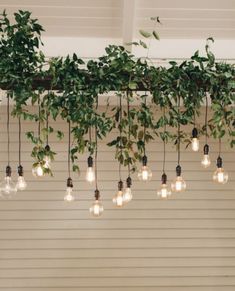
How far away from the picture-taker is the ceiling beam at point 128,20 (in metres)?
3.71

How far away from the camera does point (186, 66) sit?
3.69 metres

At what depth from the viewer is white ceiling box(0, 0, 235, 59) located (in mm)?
4000

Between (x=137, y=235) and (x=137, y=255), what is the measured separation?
23 cm

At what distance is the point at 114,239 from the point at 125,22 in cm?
283

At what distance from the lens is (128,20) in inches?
156

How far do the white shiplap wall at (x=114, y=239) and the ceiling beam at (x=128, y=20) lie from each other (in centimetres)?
219

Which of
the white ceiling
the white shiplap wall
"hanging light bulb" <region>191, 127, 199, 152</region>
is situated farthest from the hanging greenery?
the white shiplap wall

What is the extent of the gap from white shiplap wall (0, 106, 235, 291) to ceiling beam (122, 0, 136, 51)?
7.20 feet

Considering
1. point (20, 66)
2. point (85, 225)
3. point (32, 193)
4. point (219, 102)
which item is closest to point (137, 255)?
point (85, 225)

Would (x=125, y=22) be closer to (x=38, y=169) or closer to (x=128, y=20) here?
(x=128, y=20)

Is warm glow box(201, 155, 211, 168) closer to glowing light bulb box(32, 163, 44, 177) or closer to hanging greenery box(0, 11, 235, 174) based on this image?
hanging greenery box(0, 11, 235, 174)

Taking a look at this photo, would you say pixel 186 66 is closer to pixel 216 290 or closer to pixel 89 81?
pixel 89 81

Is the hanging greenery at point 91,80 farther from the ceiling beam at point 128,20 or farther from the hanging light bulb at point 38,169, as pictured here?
the ceiling beam at point 128,20

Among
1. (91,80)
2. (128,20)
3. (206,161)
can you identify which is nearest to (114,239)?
(206,161)
